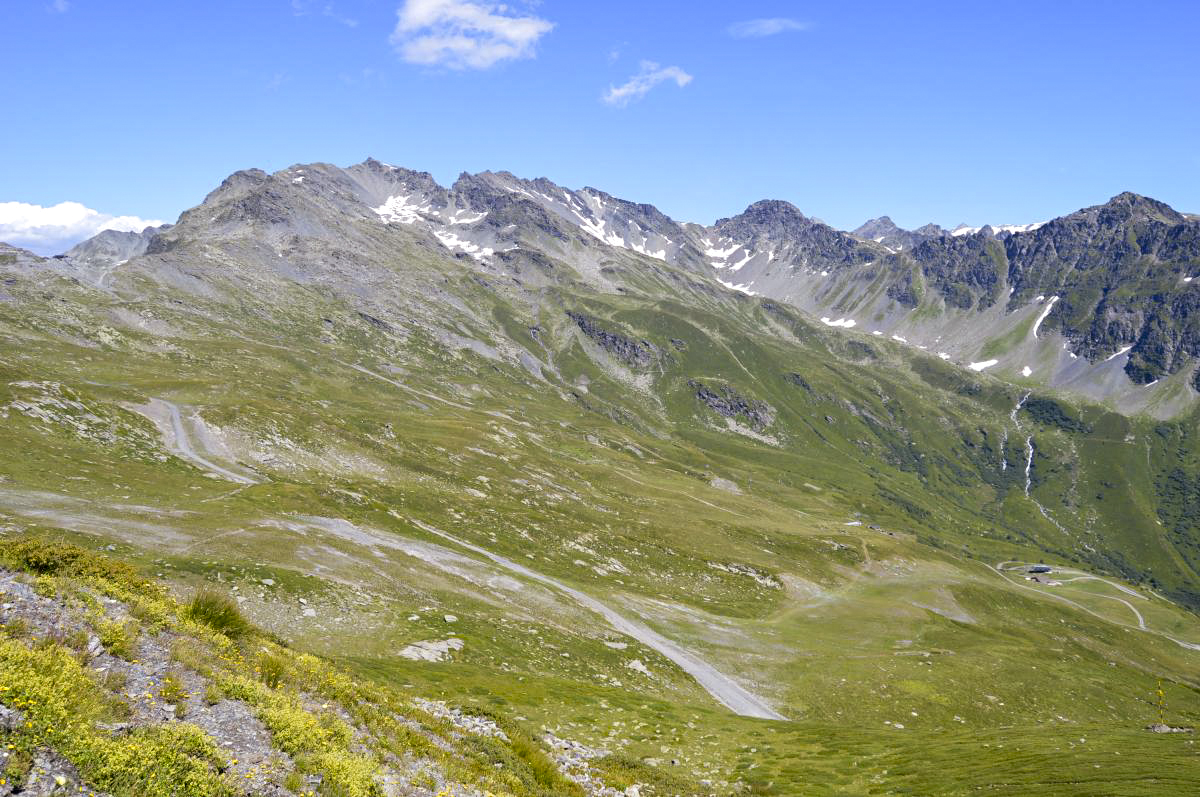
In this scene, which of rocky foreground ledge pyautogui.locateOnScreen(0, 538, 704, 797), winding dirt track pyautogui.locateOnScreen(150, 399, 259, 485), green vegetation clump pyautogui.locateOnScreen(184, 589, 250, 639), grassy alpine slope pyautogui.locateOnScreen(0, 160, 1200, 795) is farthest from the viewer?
winding dirt track pyautogui.locateOnScreen(150, 399, 259, 485)

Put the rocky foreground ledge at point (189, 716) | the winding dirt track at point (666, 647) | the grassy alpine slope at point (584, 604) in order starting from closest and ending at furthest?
the rocky foreground ledge at point (189, 716), the grassy alpine slope at point (584, 604), the winding dirt track at point (666, 647)

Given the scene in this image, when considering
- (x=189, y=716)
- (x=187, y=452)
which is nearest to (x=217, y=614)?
(x=189, y=716)

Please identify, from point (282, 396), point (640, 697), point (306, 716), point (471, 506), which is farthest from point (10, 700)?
point (282, 396)

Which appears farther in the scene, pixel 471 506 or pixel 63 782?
pixel 471 506

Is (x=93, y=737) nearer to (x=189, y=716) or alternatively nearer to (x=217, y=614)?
(x=189, y=716)

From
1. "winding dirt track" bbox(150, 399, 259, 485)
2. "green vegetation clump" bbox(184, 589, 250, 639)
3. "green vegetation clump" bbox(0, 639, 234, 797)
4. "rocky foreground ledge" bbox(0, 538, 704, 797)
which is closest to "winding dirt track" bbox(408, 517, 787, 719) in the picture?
"winding dirt track" bbox(150, 399, 259, 485)

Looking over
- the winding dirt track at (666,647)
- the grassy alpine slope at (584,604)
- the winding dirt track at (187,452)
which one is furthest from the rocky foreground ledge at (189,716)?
the winding dirt track at (187,452)

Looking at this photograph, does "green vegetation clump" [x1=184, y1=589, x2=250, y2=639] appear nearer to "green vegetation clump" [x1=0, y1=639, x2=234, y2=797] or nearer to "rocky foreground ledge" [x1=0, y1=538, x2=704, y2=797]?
"rocky foreground ledge" [x1=0, y1=538, x2=704, y2=797]

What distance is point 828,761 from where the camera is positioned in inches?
1535

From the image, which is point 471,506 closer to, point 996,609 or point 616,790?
point 616,790

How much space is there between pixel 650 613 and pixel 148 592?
68746mm

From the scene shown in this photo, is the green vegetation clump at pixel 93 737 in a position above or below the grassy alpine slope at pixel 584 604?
above

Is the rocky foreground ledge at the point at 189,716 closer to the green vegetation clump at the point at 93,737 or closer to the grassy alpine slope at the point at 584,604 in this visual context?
the green vegetation clump at the point at 93,737

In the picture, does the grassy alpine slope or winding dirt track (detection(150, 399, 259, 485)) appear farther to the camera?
winding dirt track (detection(150, 399, 259, 485))
